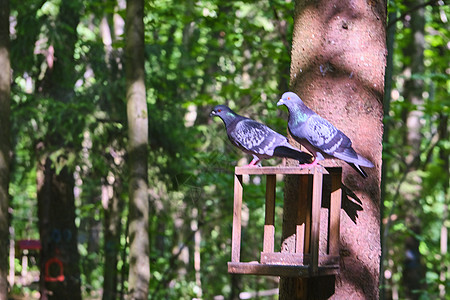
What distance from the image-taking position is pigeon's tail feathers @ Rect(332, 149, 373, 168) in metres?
2.59

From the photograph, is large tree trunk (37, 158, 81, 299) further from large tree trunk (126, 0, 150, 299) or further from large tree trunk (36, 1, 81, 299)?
large tree trunk (126, 0, 150, 299)

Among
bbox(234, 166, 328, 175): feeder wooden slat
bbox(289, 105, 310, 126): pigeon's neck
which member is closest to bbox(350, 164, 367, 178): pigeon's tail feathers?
bbox(234, 166, 328, 175): feeder wooden slat

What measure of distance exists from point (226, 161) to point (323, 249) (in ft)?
11.7

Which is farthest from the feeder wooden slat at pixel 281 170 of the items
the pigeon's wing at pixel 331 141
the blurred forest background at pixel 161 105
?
the blurred forest background at pixel 161 105

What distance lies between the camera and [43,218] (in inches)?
363

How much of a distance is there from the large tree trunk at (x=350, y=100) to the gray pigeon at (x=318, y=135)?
0.53ft

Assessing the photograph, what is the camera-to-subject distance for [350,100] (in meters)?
2.85

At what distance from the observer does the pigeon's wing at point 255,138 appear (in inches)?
112

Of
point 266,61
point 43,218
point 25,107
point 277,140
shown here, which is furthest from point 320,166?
point 43,218

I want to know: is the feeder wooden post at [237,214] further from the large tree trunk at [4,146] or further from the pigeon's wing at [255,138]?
the large tree trunk at [4,146]

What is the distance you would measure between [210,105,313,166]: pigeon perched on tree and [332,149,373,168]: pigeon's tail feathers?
22 cm

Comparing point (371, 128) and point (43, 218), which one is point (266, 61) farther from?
point (371, 128)

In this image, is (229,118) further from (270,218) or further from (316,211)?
(316,211)

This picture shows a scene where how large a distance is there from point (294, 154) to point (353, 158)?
30cm
